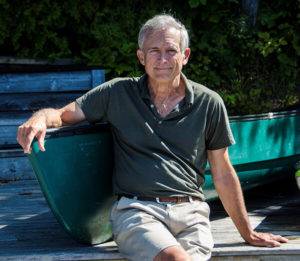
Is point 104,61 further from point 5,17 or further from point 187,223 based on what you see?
point 187,223

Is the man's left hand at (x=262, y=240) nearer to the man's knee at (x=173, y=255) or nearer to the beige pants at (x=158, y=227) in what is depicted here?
the beige pants at (x=158, y=227)

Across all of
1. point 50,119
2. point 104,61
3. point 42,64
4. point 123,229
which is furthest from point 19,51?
point 123,229

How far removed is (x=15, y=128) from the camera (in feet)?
15.5

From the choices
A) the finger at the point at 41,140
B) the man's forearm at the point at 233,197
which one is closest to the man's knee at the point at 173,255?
the man's forearm at the point at 233,197

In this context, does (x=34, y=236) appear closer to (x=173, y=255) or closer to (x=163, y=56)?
(x=173, y=255)

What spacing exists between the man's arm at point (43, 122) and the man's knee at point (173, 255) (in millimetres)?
685

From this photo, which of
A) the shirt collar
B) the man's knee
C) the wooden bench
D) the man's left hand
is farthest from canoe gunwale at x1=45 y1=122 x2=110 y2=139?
the wooden bench

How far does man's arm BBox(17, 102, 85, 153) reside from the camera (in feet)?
6.73

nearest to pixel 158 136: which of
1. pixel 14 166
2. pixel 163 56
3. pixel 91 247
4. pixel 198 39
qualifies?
pixel 163 56

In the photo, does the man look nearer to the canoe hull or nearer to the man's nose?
the man's nose

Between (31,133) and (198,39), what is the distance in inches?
152

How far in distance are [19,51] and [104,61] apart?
945 millimetres

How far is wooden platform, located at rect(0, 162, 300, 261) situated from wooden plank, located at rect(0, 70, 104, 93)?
1.21 meters

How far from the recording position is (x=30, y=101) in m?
4.96
